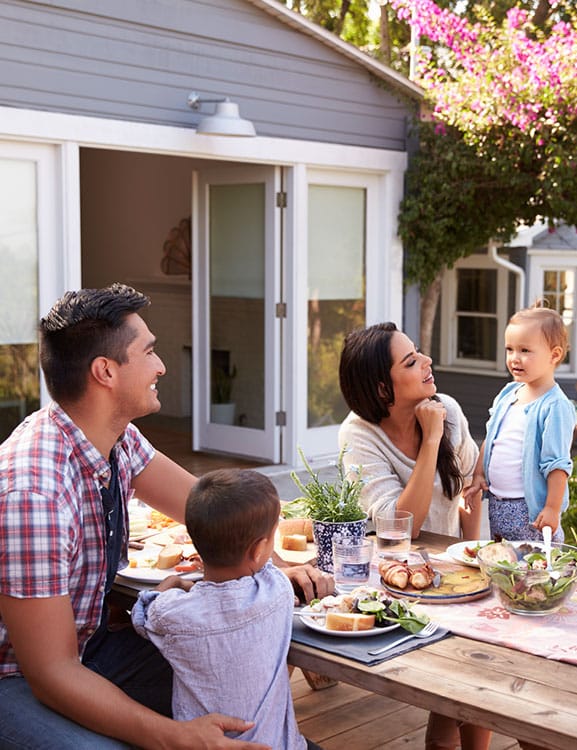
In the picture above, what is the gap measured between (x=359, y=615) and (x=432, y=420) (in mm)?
917

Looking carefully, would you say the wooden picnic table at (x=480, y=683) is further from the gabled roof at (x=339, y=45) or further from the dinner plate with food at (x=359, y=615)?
the gabled roof at (x=339, y=45)

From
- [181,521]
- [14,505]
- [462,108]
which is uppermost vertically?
[462,108]

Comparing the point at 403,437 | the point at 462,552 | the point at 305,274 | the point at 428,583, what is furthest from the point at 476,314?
the point at 428,583

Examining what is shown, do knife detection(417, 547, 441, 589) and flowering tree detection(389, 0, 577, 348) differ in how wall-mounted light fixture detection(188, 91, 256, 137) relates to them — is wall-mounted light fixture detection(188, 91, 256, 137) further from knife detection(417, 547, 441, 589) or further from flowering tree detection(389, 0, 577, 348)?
knife detection(417, 547, 441, 589)

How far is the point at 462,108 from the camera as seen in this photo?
7781 millimetres

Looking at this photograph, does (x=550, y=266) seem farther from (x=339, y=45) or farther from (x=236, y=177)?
(x=236, y=177)

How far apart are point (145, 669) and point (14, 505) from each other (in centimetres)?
62

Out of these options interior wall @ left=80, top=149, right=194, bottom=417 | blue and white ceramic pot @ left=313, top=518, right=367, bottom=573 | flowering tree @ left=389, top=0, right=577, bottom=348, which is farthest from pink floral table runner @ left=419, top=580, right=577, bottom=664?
interior wall @ left=80, top=149, right=194, bottom=417

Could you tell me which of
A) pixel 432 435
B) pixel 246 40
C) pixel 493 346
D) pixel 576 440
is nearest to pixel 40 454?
pixel 432 435

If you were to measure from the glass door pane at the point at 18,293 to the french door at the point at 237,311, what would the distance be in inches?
76.3

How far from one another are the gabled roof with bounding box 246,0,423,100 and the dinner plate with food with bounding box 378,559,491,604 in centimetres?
544

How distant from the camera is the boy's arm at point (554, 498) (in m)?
3.14

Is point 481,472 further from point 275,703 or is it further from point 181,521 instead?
point 275,703

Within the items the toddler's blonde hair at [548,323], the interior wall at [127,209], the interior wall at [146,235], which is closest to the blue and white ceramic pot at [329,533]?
the toddler's blonde hair at [548,323]
